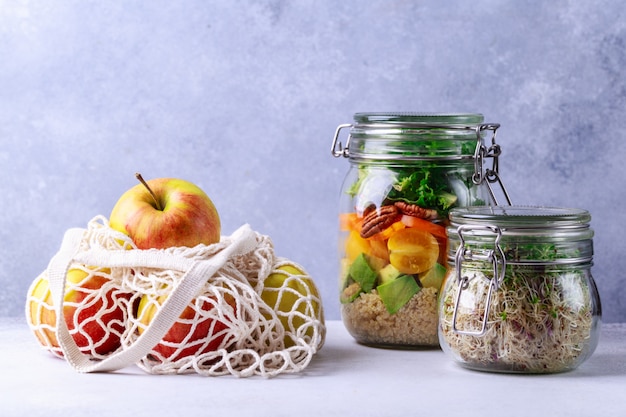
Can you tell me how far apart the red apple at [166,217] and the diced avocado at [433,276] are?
24cm

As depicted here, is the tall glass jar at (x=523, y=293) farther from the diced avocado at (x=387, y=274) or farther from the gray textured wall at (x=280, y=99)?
the gray textured wall at (x=280, y=99)

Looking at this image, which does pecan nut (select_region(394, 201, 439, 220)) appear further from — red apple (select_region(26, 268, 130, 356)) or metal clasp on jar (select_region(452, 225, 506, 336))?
red apple (select_region(26, 268, 130, 356))

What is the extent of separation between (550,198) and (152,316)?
27.1 inches

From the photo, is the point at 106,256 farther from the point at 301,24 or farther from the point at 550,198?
the point at 550,198

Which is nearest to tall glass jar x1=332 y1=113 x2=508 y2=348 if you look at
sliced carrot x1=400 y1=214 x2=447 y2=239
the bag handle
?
sliced carrot x1=400 y1=214 x2=447 y2=239

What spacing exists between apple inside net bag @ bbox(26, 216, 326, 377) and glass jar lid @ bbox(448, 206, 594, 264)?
8.1 inches

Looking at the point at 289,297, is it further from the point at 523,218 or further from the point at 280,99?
the point at 280,99

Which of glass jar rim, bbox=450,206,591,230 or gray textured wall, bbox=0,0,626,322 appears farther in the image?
gray textured wall, bbox=0,0,626,322

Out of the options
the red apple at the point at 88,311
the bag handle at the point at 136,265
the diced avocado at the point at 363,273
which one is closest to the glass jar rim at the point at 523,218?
the diced avocado at the point at 363,273

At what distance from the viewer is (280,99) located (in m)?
1.44

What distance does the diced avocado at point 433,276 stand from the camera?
1.06 meters

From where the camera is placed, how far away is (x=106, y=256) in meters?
1.00

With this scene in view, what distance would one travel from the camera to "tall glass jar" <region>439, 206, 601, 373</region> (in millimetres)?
927

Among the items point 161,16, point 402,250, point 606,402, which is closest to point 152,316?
point 402,250
